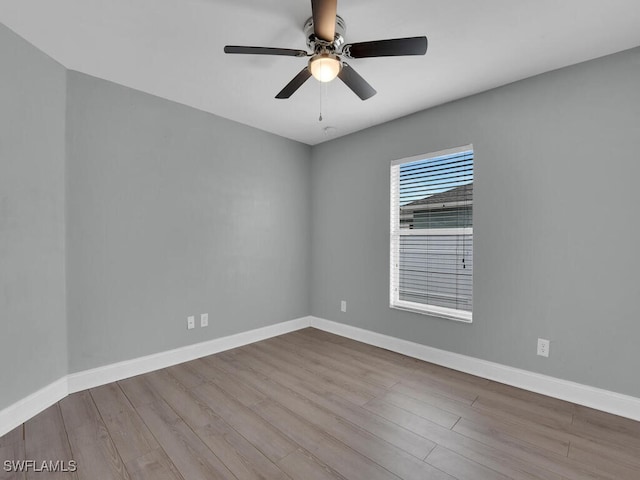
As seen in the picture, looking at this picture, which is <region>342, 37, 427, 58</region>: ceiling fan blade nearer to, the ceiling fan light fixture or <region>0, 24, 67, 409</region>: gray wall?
the ceiling fan light fixture

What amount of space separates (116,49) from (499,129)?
3063 mm

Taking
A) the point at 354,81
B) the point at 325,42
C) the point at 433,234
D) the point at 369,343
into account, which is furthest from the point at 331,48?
the point at 369,343

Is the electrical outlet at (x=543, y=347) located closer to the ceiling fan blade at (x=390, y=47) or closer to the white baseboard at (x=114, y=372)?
the ceiling fan blade at (x=390, y=47)

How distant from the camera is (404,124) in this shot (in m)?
3.20

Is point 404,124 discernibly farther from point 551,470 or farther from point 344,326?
point 551,470

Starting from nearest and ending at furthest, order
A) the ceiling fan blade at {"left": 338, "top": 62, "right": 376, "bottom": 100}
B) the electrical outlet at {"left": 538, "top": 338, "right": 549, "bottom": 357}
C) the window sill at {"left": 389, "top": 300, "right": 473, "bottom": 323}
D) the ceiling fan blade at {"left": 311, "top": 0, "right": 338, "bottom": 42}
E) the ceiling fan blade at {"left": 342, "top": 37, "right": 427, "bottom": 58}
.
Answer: the ceiling fan blade at {"left": 311, "top": 0, "right": 338, "bottom": 42} → the ceiling fan blade at {"left": 342, "top": 37, "right": 427, "bottom": 58} → the ceiling fan blade at {"left": 338, "top": 62, "right": 376, "bottom": 100} → the electrical outlet at {"left": 538, "top": 338, "right": 549, "bottom": 357} → the window sill at {"left": 389, "top": 300, "right": 473, "bottom": 323}

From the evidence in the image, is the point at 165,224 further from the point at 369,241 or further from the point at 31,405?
the point at 369,241

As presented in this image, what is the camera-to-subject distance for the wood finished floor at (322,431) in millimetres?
1579

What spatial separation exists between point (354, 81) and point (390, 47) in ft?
1.30

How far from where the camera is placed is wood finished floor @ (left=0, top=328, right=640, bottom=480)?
1.58m

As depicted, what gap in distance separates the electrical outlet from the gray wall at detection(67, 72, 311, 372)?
268cm

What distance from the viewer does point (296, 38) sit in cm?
196

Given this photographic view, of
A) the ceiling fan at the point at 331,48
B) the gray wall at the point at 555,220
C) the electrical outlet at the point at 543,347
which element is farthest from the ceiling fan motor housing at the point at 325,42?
the electrical outlet at the point at 543,347

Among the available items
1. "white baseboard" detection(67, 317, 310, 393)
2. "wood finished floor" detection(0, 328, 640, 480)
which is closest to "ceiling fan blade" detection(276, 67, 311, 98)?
"wood finished floor" detection(0, 328, 640, 480)
